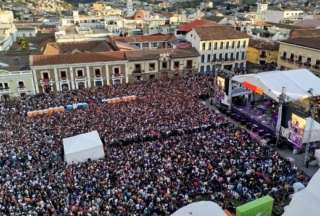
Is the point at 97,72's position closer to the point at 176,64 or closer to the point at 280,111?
the point at 176,64

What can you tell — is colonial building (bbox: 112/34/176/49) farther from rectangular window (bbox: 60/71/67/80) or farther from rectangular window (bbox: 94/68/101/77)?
rectangular window (bbox: 60/71/67/80)

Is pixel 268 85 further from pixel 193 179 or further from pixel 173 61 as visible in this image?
pixel 173 61

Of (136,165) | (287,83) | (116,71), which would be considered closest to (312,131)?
(287,83)

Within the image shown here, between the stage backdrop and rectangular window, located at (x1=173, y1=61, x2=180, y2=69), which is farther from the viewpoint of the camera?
rectangular window, located at (x1=173, y1=61, x2=180, y2=69)

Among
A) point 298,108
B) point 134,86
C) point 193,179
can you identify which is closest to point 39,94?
point 134,86

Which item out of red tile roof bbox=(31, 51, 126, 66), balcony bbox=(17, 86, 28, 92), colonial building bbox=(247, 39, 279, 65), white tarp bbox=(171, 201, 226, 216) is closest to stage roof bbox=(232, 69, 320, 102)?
white tarp bbox=(171, 201, 226, 216)

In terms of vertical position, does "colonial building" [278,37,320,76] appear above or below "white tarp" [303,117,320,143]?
above
